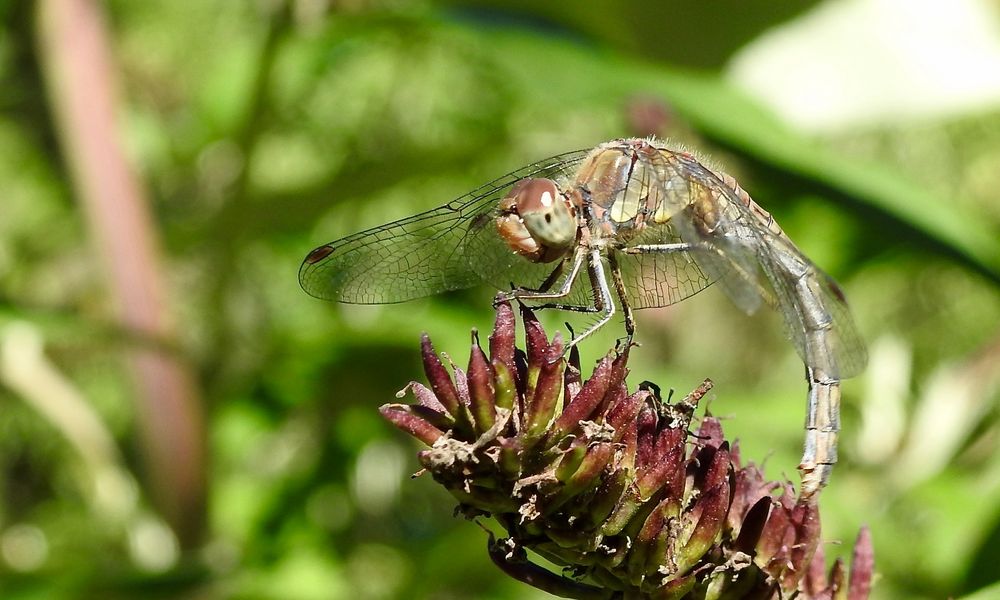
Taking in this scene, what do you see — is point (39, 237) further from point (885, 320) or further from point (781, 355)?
point (885, 320)

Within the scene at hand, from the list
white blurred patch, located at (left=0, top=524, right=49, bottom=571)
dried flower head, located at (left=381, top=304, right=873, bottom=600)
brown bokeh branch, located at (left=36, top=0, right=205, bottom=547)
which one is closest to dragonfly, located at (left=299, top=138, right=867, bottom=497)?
dried flower head, located at (left=381, top=304, right=873, bottom=600)

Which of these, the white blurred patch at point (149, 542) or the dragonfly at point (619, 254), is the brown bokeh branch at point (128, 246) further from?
the dragonfly at point (619, 254)

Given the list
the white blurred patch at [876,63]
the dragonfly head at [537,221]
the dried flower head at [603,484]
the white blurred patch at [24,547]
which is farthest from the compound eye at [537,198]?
the white blurred patch at [24,547]

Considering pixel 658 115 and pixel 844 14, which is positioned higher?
pixel 844 14

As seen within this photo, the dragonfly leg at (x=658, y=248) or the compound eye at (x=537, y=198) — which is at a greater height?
the compound eye at (x=537, y=198)

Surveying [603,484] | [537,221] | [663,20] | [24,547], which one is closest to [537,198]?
[537,221]

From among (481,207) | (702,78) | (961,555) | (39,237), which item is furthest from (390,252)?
(39,237)

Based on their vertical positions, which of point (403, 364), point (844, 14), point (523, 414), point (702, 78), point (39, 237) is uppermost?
point (39, 237)
